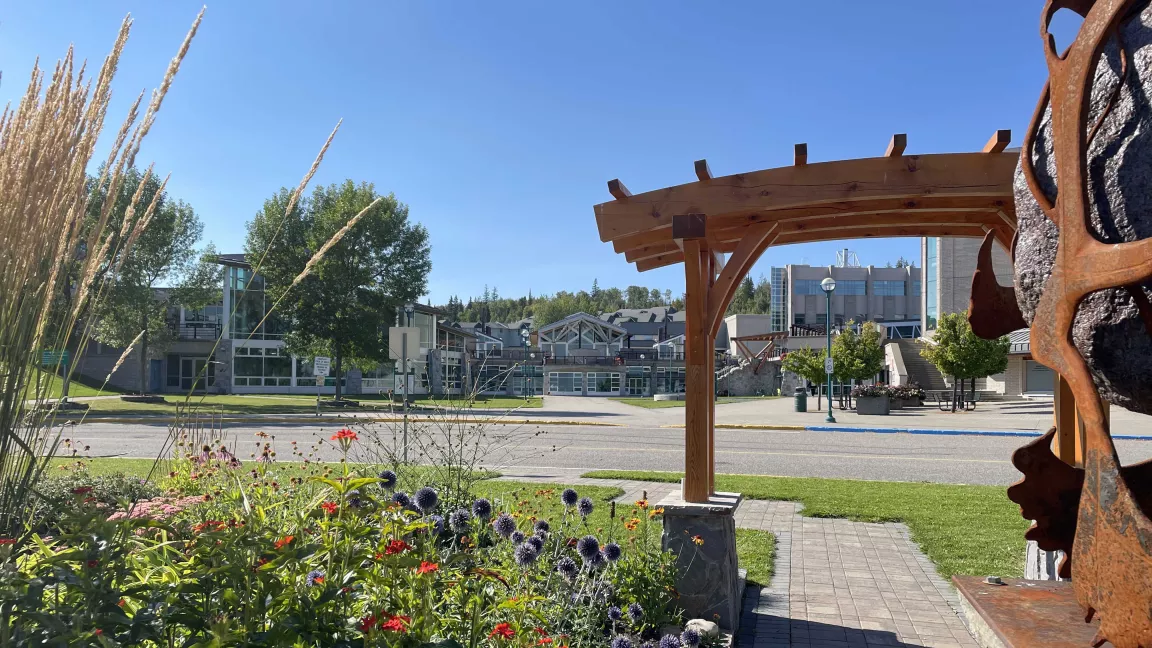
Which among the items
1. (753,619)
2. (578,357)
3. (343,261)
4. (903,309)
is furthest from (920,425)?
(903,309)

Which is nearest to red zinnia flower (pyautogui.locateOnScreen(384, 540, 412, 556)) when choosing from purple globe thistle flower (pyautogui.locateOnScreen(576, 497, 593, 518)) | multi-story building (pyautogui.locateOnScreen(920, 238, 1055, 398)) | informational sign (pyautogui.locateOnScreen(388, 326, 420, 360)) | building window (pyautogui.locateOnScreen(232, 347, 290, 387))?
purple globe thistle flower (pyautogui.locateOnScreen(576, 497, 593, 518))

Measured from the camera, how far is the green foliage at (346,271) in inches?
1232

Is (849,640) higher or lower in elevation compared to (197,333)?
lower

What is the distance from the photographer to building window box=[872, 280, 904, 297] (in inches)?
2995

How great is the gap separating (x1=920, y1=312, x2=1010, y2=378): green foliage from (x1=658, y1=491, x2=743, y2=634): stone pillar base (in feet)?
93.9

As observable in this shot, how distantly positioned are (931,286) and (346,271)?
110ft

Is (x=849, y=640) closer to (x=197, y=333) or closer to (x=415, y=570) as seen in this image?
(x=415, y=570)

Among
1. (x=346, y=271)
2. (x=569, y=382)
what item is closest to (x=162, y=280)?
(x=346, y=271)

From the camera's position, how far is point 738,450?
15469 millimetres

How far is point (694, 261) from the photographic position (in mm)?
4805

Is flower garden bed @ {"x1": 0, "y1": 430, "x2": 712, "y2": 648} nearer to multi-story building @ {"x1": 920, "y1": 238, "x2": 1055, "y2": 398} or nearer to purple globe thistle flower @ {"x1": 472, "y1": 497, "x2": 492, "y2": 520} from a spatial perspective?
purple globe thistle flower @ {"x1": 472, "y1": 497, "x2": 492, "y2": 520}

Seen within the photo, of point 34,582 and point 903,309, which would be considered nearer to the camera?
point 34,582

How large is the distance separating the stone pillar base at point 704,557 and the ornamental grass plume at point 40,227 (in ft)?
10.7

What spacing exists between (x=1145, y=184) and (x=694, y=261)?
3404mm
